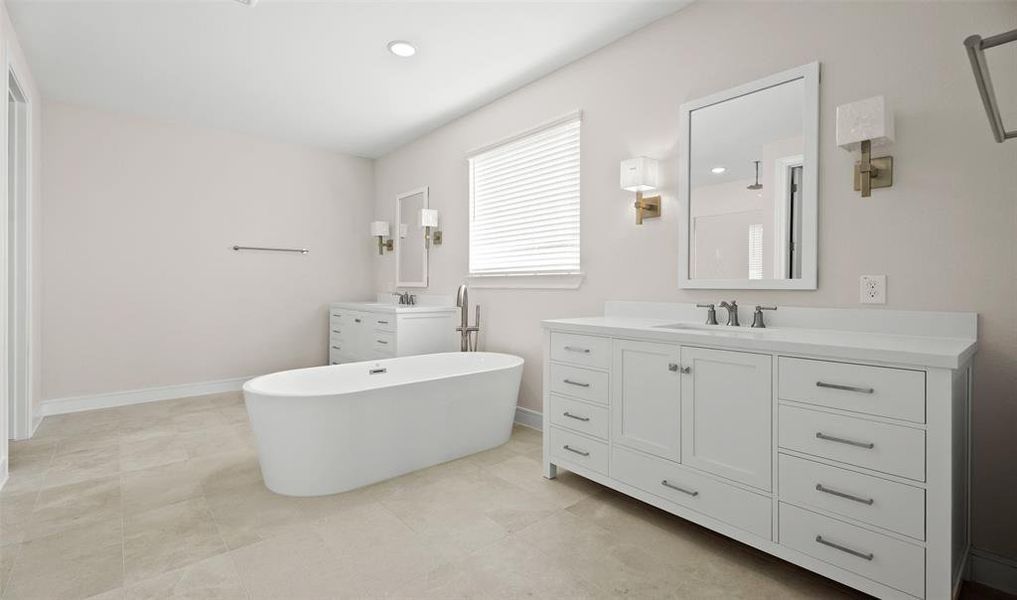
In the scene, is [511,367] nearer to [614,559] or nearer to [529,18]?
[614,559]

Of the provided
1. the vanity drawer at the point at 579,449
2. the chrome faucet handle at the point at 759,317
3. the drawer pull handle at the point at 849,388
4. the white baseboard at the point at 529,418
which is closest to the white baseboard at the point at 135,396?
the white baseboard at the point at 529,418

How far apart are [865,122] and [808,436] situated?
1212mm

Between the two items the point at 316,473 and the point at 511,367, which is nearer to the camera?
the point at 316,473

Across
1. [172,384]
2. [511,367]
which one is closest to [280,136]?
[172,384]

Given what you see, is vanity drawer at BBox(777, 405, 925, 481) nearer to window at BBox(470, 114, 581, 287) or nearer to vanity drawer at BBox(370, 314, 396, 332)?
window at BBox(470, 114, 581, 287)

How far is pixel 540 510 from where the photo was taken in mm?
2293

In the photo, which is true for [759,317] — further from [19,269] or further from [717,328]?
[19,269]

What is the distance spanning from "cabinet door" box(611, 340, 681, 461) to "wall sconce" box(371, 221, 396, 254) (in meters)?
3.58

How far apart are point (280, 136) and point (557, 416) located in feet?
13.3

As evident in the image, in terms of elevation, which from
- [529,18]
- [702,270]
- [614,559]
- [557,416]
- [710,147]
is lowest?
[614,559]

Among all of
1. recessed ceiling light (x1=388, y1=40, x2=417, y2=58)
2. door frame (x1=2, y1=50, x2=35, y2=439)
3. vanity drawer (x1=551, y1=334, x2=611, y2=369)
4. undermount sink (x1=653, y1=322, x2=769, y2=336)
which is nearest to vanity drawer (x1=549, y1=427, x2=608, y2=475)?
vanity drawer (x1=551, y1=334, x2=611, y2=369)

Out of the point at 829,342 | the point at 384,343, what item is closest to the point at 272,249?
the point at 384,343

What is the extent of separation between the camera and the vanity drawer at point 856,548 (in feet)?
4.82

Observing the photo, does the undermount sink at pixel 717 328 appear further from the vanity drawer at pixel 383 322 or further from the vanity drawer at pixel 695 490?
the vanity drawer at pixel 383 322
